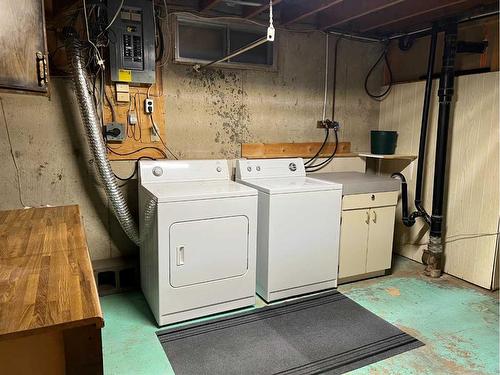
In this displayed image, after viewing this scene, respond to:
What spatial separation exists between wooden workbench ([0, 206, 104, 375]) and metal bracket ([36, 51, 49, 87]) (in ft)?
2.48

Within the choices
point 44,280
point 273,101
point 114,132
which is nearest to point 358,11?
point 273,101

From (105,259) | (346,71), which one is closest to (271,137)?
(346,71)

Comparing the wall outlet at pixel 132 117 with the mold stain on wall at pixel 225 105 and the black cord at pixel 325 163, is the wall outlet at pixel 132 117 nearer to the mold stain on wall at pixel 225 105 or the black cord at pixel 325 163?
the mold stain on wall at pixel 225 105

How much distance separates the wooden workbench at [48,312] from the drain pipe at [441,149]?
3.00 m

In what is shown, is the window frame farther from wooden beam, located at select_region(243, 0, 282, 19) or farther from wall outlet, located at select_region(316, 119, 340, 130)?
wall outlet, located at select_region(316, 119, 340, 130)

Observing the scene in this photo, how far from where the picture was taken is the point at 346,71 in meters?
3.86

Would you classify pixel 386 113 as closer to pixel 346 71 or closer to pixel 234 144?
pixel 346 71

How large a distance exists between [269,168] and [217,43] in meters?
1.21

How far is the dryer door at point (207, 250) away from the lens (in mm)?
2479

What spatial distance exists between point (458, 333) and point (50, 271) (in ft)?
8.29

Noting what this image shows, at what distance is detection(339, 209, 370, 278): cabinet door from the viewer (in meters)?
3.15

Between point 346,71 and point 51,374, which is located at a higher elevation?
point 346,71

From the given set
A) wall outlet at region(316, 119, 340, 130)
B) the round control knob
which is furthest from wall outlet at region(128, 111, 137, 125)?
wall outlet at region(316, 119, 340, 130)

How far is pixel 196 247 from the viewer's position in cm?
253
